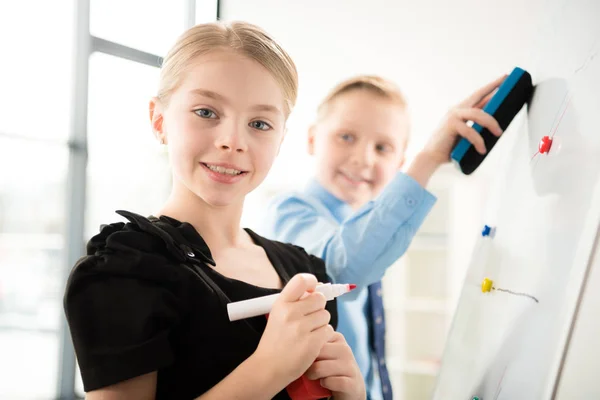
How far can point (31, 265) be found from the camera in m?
1.89

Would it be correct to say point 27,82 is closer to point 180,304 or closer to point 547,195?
point 180,304

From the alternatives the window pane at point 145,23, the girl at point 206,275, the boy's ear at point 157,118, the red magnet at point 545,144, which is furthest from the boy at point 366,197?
the window pane at point 145,23

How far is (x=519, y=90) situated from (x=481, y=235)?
0.23 meters

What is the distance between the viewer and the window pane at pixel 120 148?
2.03 m

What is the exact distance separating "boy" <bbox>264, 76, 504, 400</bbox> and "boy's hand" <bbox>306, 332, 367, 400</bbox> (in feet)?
0.99

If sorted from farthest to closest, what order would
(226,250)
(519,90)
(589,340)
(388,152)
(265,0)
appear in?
(265,0) < (388,152) < (519,90) < (226,250) < (589,340)

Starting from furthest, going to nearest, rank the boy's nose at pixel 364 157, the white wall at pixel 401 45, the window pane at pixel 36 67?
the window pane at pixel 36 67, the white wall at pixel 401 45, the boy's nose at pixel 364 157

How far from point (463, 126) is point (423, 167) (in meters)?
0.09

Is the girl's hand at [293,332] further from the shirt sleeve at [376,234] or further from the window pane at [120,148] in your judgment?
the window pane at [120,148]

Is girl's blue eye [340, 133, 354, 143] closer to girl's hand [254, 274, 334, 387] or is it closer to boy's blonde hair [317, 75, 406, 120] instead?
boy's blonde hair [317, 75, 406, 120]

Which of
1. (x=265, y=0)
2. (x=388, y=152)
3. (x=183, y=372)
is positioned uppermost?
(x=265, y=0)

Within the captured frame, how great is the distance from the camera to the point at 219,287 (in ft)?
1.82

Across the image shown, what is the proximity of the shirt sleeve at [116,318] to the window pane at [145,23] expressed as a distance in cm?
186

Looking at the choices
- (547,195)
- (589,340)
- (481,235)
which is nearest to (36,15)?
(481,235)
